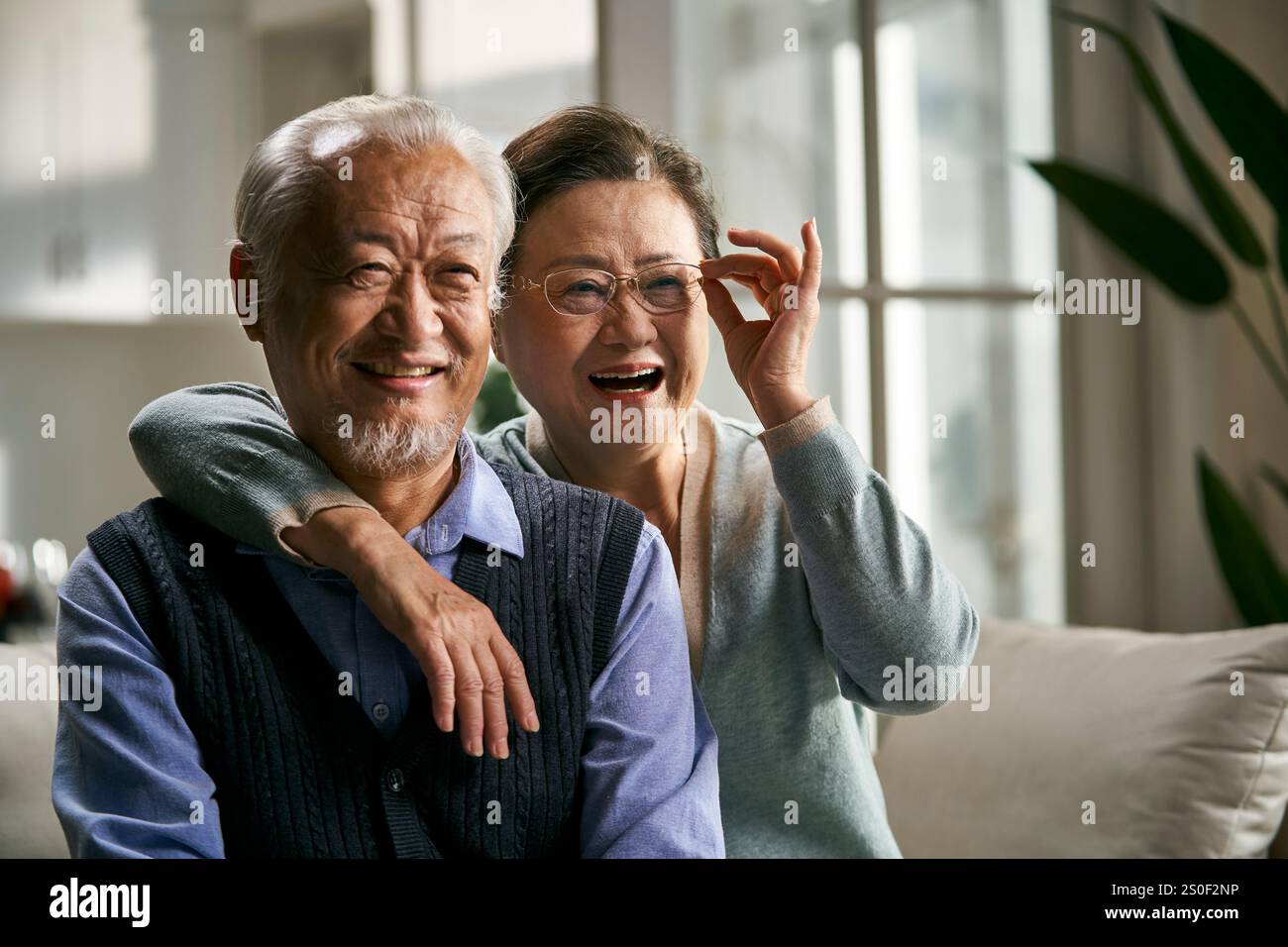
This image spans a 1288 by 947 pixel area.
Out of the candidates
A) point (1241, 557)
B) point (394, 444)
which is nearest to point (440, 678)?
point (394, 444)

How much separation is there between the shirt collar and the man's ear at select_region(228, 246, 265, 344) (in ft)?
0.52

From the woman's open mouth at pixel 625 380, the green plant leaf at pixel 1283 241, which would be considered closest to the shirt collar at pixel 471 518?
the woman's open mouth at pixel 625 380

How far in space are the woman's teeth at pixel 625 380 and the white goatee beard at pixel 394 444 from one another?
0.11 meters

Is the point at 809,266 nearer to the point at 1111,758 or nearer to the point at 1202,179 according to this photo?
the point at 1111,758

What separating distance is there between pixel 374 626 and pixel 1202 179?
129 cm

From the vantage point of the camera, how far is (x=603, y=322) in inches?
32.9

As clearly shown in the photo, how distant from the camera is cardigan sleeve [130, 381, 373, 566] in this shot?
0.77 m

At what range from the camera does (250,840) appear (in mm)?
789

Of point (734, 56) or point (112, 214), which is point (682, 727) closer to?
point (734, 56)

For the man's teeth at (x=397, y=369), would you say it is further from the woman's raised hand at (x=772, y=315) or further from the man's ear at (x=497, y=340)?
the woman's raised hand at (x=772, y=315)

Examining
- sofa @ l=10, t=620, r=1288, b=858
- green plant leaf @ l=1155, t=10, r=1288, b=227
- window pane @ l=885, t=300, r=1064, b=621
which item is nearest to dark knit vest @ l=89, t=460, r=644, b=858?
sofa @ l=10, t=620, r=1288, b=858

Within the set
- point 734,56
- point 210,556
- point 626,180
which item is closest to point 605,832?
point 210,556

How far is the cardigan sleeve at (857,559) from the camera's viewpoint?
0.82 m
